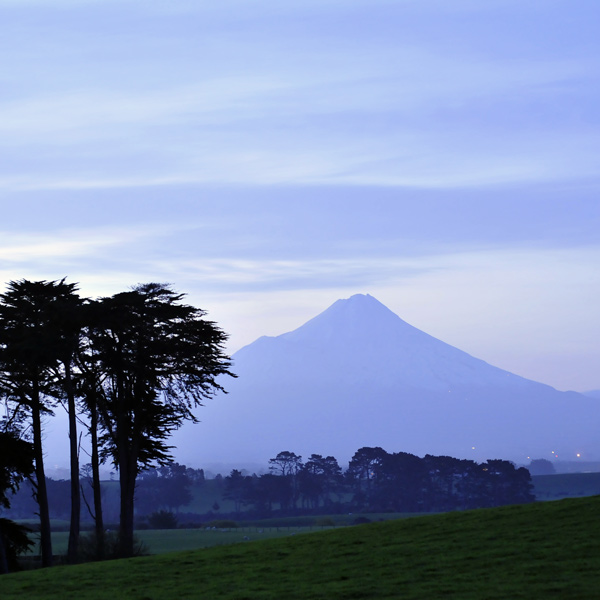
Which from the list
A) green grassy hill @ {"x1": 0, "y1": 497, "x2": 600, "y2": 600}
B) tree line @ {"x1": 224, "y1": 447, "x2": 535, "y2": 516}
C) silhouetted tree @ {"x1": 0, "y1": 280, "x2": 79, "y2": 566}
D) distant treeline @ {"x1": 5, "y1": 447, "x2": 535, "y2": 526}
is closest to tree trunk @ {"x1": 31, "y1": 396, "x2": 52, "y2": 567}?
silhouetted tree @ {"x1": 0, "y1": 280, "x2": 79, "y2": 566}

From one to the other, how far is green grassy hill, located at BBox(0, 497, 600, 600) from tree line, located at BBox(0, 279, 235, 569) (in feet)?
46.8

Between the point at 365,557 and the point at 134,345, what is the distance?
22.7 metres

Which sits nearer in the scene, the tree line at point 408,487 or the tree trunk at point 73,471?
the tree trunk at point 73,471

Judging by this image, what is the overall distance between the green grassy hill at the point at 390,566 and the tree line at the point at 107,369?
14.3m

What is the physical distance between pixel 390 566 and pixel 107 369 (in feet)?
83.1

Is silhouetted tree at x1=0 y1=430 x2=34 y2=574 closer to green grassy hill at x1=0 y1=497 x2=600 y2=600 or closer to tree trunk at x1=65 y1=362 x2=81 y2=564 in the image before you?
tree trunk at x1=65 y1=362 x2=81 y2=564

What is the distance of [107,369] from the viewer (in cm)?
5003

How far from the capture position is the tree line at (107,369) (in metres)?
48.7

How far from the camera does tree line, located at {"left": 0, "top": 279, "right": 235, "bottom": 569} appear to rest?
48656 mm

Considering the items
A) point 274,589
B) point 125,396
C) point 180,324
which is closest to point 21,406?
point 125,396

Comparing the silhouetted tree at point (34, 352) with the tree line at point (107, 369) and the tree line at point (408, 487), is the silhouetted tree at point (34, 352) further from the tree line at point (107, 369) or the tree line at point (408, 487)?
the tree line at point (408, 487)

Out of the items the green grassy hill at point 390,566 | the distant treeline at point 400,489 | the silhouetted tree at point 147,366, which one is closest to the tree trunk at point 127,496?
the silhouetted tree at point 147,366

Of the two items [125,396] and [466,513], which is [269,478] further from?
[466,513]

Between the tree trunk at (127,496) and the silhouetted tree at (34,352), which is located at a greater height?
the silhouetted tree at (34,352)
